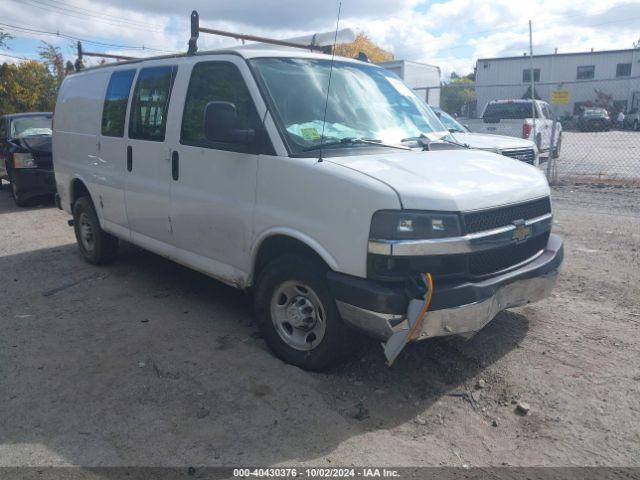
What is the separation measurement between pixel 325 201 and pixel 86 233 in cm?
431

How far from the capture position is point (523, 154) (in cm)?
961

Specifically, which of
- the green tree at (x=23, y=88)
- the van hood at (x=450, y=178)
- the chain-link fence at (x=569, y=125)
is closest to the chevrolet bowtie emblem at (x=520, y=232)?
the van hood at (x=450, y=178)

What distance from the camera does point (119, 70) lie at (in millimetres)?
5719

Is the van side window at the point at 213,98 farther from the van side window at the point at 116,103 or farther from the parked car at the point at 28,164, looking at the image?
the parked car at the point at 28,164

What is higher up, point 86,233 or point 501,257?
point 501,257

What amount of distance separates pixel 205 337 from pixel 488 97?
129 ft

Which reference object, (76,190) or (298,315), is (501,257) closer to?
(298,315)

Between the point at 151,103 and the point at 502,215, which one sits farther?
the point at 151,103

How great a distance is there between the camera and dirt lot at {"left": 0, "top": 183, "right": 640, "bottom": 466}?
3.07 metres

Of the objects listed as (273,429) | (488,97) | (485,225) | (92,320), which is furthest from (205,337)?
(488,97)

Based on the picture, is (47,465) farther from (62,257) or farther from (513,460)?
(62,257)

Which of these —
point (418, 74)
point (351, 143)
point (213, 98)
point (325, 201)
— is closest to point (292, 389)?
point (325, 201)

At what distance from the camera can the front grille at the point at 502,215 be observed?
10.9 feet

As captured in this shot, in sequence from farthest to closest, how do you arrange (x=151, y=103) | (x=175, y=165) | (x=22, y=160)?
(x=22, y=160) → (x=151, y=103) → (x=175, y=165)
